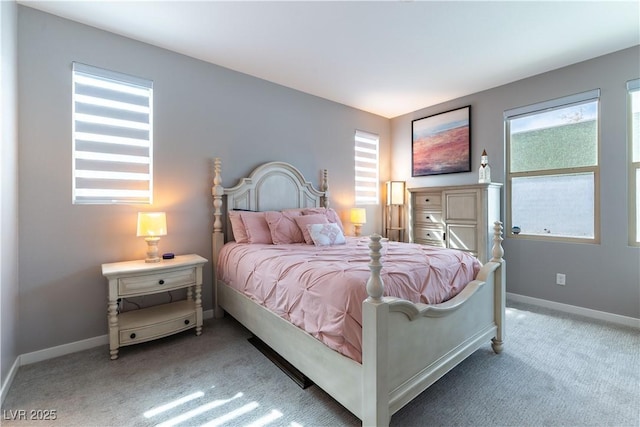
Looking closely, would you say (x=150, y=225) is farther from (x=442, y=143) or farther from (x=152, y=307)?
(x=442, y=143)

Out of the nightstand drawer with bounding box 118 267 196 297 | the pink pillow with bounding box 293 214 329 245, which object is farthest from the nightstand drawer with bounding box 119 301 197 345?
the pink pillow with bounding box 293 214 329 245

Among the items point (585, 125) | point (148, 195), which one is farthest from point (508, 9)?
point (148, 195)

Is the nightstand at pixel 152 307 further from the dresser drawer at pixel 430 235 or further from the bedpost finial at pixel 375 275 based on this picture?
the dresser drawer at pixel 430 235

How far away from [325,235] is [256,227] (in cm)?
71

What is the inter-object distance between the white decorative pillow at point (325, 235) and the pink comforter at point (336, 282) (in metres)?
0.52

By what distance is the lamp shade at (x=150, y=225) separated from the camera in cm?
232

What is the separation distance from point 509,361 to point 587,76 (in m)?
3.01

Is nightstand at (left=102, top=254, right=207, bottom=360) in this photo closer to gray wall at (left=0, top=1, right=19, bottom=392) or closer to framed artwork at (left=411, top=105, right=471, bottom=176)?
gray wall at (left=0, top=1, right=19, bottom=392)

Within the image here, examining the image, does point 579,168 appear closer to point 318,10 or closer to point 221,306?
point 318,10

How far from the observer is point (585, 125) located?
3.00 metres

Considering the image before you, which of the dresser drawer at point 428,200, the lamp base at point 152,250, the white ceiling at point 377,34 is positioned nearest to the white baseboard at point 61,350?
the lamp base at point 152,250

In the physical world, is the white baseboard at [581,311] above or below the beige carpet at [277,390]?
above

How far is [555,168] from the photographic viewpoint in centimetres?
321

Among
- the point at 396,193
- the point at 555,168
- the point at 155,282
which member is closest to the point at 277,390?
the point at 155,282
